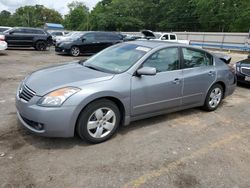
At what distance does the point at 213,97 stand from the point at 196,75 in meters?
0.88

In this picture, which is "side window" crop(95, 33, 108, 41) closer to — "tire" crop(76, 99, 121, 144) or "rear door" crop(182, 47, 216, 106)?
"rear door" crop(182, 47, 216, 106)

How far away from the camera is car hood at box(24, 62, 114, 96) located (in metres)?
3.50

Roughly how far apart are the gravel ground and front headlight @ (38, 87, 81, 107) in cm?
65

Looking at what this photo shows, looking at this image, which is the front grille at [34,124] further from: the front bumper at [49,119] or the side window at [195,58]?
the side window at [195,58]

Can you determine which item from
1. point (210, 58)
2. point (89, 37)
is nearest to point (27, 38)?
point (89, 37)

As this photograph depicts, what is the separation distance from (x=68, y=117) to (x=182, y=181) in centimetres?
162

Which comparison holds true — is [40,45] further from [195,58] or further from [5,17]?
[5,17]

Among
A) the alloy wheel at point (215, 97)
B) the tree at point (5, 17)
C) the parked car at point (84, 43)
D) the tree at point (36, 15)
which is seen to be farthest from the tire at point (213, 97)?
the tree at point (5, 17)

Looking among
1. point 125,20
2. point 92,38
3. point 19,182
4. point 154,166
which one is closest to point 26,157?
point 19,182

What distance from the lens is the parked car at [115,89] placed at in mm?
3369

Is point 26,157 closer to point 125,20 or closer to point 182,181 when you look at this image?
point 182,181

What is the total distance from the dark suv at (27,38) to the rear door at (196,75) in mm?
14107

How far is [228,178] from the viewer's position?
120 inches

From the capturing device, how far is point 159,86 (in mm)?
4211
